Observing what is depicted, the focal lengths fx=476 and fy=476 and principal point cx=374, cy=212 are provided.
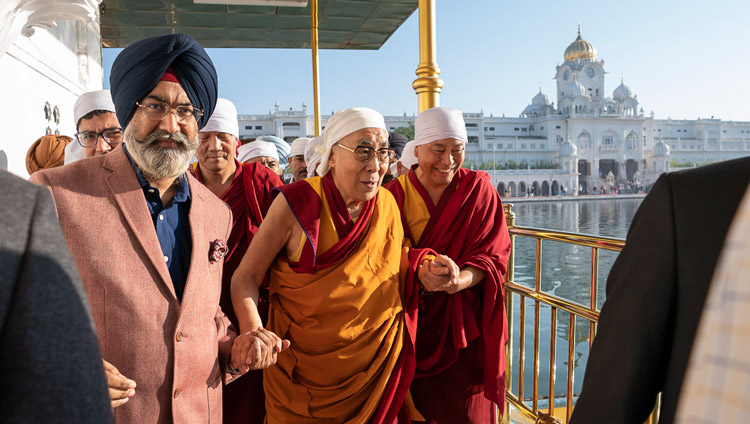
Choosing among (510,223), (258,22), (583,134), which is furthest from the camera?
(583,134)

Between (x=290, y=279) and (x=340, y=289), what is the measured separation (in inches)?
8.0

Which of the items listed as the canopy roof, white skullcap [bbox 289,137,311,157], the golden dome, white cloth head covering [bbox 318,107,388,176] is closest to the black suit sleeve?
white cloth head covering [bbox 318,107,388,176]

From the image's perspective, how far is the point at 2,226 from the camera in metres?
0.45

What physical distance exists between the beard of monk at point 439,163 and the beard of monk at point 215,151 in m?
1.04

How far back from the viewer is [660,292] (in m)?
0.71

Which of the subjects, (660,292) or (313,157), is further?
(313,157)

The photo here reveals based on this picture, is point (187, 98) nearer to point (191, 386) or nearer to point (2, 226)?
point (191, 386)

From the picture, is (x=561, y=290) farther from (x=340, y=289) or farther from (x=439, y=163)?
(x=340, y=289)

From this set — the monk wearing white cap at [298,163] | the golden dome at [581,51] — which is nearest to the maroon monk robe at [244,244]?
the monk wearing white cap at [298,163]

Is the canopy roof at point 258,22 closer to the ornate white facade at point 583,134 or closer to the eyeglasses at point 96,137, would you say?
the eyeglasses at point 96,137

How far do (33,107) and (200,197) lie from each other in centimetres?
341

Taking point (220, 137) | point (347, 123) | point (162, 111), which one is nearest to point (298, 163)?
point (220, 137)

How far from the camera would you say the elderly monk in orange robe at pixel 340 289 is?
1870 mm

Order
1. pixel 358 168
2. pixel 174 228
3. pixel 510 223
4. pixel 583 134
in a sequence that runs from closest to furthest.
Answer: pixel 174 228 → pixel 358 168 → pixel 510 223 → pixel 583 134
